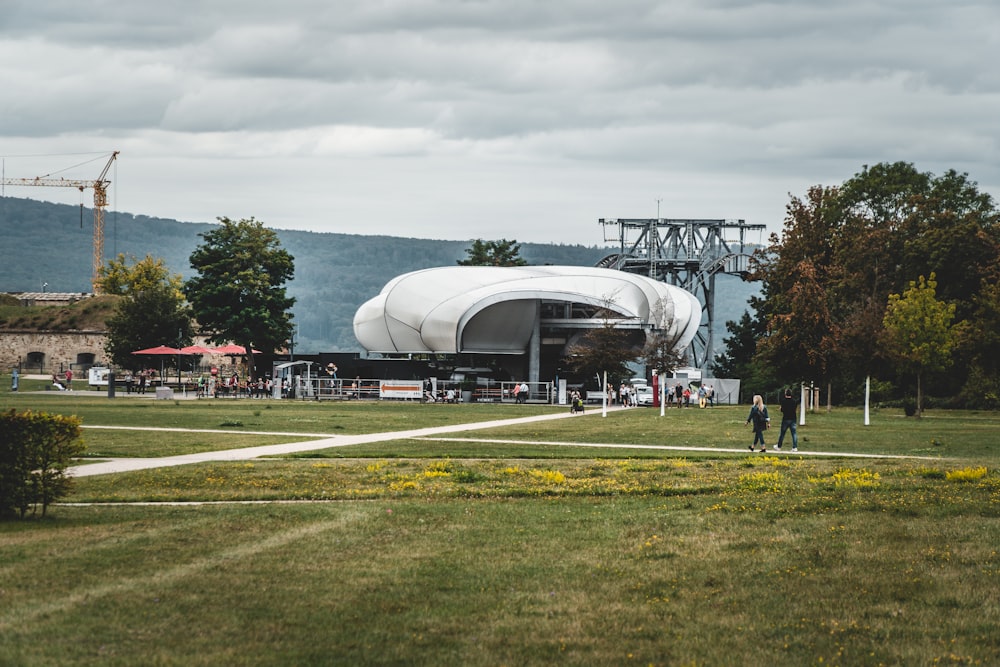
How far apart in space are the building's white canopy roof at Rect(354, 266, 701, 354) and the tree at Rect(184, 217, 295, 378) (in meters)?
7.32

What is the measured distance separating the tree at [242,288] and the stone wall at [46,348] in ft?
62.3

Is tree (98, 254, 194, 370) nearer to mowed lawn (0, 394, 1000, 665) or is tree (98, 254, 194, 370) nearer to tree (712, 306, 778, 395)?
tree (712, 306, 778, 395)

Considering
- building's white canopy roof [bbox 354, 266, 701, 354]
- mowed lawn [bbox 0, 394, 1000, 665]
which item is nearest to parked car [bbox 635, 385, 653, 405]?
building's white canopy roof [bbox 354, 266, 701, 354]

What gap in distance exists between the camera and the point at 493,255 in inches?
4545

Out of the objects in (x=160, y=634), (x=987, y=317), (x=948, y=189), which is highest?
(x=948, y=189)

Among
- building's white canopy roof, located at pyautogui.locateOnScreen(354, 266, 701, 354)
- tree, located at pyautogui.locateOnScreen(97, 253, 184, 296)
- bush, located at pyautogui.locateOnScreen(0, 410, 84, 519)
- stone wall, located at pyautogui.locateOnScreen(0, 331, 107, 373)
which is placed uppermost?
tree, located at pyautogui.locateOnScreen(97, 253, 184, 296)

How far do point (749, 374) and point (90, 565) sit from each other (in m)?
79.0

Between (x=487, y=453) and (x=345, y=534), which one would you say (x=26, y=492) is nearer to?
(x=345, y=534)

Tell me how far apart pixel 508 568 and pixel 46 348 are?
312ft

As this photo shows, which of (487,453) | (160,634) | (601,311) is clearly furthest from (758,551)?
(601,311)

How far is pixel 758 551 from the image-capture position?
39.4 feet

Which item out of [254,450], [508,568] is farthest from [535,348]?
[508,568]

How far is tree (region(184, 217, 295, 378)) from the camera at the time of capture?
80.1 m

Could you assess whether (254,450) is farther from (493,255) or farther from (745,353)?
(493,255)
